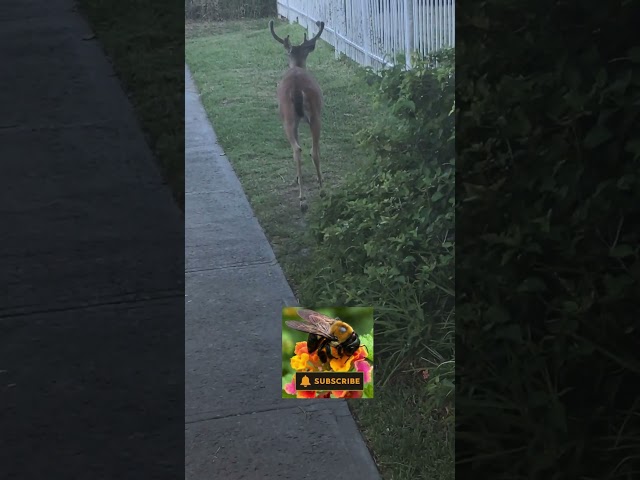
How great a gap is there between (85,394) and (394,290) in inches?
58.2

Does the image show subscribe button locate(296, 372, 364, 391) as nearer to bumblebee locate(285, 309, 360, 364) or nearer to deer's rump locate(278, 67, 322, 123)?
bumblebee locate(285, 309, 360, 364)

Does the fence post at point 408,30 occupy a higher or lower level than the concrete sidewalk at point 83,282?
higher

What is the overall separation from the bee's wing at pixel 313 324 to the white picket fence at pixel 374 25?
2.53 ft

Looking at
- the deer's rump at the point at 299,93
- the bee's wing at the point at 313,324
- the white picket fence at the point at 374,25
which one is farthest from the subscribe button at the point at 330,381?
the white picket fence at the point at 374,25

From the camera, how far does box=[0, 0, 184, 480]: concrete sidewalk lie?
3535 mm

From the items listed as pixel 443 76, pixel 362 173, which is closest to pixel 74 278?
pixel 362 173

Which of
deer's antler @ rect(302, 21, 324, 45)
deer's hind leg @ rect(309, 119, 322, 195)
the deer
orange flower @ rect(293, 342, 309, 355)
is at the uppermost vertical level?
deer's antler @ rect(302, 21, 324, 45)

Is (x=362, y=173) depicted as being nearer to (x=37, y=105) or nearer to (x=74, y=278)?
(x=74, y=278)

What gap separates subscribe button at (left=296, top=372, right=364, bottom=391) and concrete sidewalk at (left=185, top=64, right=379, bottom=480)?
5 centimetres
